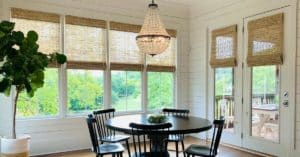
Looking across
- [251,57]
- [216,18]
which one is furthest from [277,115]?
[216,18]

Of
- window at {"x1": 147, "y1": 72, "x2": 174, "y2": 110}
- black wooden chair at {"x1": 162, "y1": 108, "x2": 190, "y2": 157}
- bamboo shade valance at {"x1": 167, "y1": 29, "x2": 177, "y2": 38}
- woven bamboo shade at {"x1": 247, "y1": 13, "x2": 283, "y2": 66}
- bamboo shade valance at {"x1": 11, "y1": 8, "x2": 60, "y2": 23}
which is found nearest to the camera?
black wooden chair at {"x1": 162, "y1": 108, "x2": 190, "y2": 157}

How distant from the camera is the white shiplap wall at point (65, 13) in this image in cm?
450

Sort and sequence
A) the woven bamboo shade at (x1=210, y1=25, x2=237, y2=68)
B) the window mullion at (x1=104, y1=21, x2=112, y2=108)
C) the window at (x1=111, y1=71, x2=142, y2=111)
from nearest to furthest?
the woven bamboo shade at (x1=210, y1=25, x2=237, y2=68) → the window mullion at (x1=104, y1=21, x2=112, y2=108) → the window at (x1=111, y1=71, x2=142, y2=111)

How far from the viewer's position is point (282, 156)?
14.3 ft

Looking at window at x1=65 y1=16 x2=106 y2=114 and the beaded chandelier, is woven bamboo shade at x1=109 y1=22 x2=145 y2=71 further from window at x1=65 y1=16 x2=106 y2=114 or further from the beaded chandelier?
the beaded chandelier

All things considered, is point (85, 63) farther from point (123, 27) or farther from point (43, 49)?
point (123, 27)

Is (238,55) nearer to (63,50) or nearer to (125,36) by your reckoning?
(125,36)

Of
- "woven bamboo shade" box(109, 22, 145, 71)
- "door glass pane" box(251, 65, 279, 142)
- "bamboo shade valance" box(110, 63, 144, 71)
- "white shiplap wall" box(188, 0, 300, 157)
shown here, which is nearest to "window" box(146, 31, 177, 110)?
"bamboo shade valance" box(110, 63, 144, 71)

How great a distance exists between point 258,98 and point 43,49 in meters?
3.92

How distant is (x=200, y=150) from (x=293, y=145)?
1822 millimetres

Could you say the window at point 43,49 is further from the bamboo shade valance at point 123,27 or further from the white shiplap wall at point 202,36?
the white shiplap wall at point 202,36

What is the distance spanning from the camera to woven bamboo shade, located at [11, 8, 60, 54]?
454 centimetres

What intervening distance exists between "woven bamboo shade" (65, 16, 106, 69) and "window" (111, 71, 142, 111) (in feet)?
1.49

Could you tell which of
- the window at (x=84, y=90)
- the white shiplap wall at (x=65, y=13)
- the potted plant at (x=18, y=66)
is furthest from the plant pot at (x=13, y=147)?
the window at (x=84, y=90)
